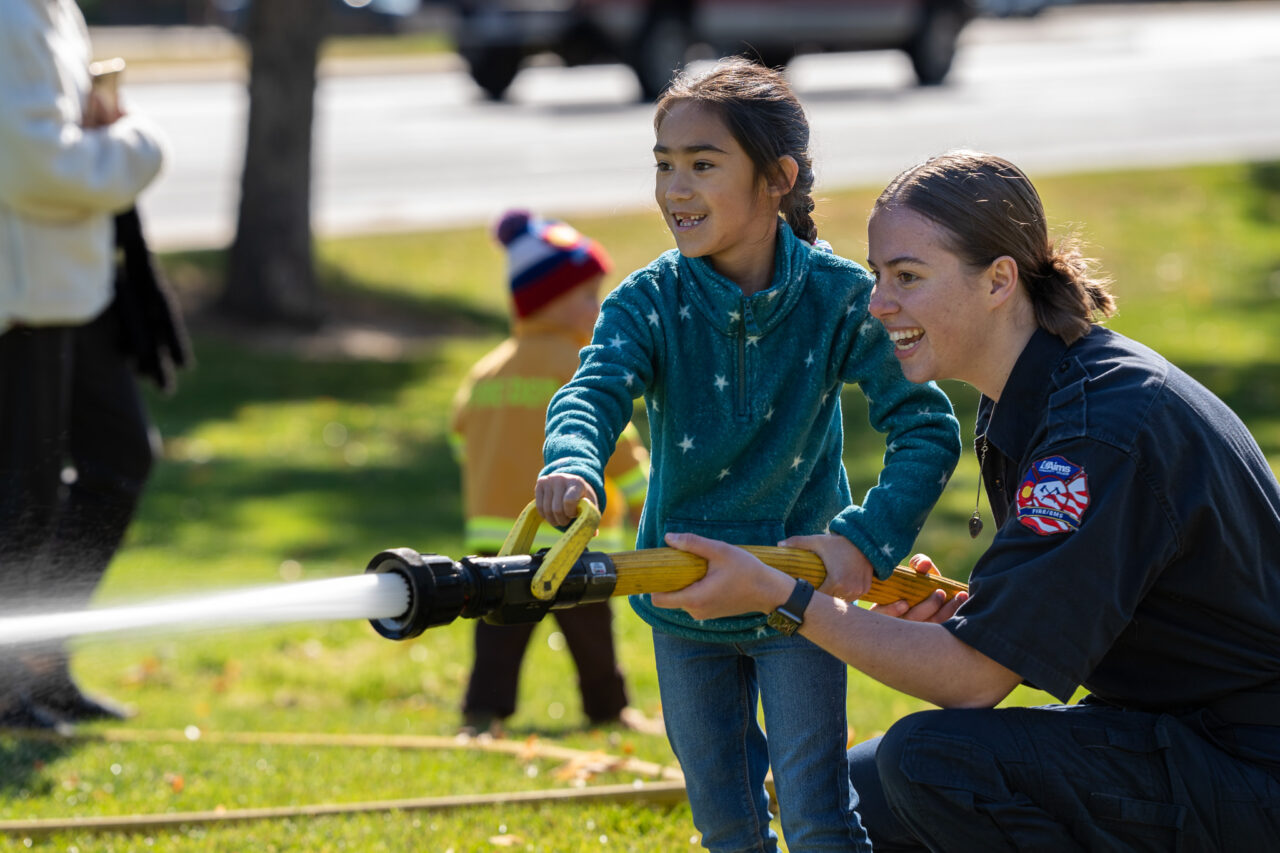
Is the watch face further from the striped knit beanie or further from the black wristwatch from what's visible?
the striped knit beanie

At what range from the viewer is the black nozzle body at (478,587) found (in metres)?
2.57

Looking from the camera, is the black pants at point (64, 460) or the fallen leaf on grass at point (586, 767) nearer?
the fallen leaf on grass at point (586, 767)

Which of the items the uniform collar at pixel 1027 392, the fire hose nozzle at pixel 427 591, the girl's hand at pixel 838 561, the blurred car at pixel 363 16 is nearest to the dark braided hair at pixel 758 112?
the uniform collar at pixel 1027 392

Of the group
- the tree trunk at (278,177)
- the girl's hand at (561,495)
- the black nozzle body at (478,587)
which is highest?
the girl's hand at (561,495)

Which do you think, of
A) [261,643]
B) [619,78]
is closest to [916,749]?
[261,643]

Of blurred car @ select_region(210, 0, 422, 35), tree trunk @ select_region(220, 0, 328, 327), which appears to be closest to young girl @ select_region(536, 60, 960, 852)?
tree trunk @ select_region(220, 0, 328, 327)

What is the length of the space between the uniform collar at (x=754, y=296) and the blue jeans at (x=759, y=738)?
624mm

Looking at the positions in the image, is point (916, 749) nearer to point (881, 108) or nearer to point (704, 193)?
point (704, 193)

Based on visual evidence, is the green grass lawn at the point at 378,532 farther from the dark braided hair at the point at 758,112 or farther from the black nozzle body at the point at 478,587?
the dark braided hair at the point at 758,112

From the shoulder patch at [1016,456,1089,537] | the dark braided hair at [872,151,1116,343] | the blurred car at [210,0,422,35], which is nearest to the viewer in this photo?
the shoulder patch at [1016,456,1089,537]

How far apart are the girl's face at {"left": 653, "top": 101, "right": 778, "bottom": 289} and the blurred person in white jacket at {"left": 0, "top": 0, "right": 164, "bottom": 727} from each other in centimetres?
270

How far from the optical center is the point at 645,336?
320 centimetres

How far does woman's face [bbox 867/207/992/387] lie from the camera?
2957 millimetres

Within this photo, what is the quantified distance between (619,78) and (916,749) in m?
23.2
